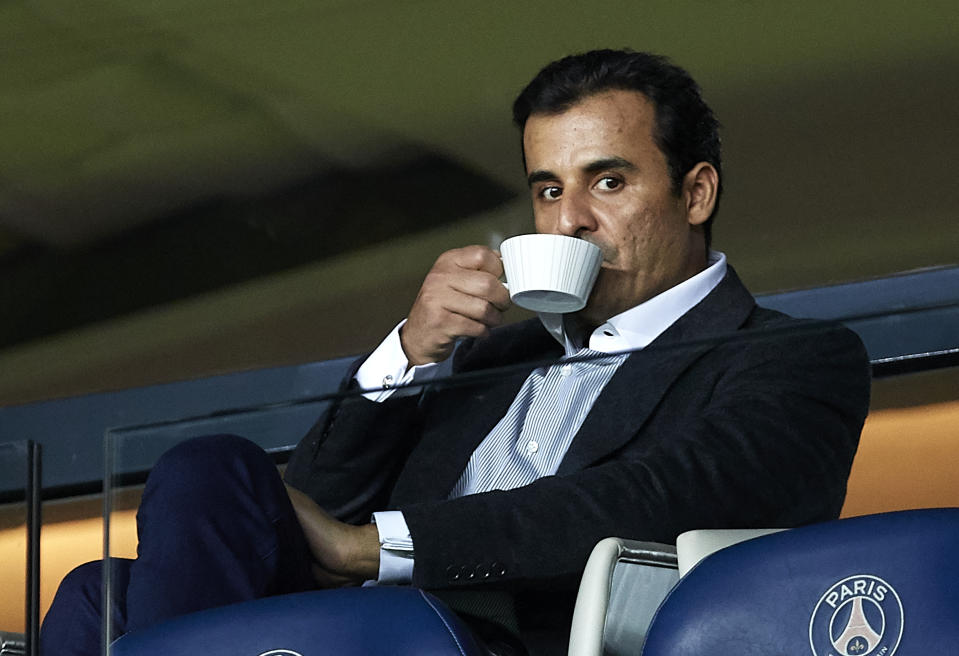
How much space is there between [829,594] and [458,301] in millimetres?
681

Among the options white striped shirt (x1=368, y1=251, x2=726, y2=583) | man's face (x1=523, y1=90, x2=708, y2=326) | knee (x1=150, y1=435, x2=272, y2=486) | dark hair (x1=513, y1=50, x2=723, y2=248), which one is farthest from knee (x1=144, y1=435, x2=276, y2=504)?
dark hair (x1=513, y1=50, x2=723, y2=248)

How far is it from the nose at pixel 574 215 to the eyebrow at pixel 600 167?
0.10 feet

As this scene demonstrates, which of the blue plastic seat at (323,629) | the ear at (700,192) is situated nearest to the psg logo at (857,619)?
the blue plastic seat at (323,629)

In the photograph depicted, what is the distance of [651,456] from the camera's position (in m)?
1.19

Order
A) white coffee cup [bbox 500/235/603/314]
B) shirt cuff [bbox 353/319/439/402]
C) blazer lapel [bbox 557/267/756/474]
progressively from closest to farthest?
blazer lapel [bbox 557/267/756/474], white coffee cup [bbox 500/235/603/314], shirt cuff [bbox 353/319/439/402]

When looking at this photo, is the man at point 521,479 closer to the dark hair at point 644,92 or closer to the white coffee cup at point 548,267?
the white coffee cup at point 548,267

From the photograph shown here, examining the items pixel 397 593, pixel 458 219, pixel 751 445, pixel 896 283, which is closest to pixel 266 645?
pixel 397 593

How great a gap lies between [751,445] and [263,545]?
0.37 meters

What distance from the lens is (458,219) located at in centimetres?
367

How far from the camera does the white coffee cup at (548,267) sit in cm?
147

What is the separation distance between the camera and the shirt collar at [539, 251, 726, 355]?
166 cm

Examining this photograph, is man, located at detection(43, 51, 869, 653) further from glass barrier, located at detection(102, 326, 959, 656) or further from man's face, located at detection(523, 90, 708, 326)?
man's face, located at detection(523, 90, 708, 326)

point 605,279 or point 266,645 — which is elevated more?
point 605,279

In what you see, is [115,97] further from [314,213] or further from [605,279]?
[605,279]
